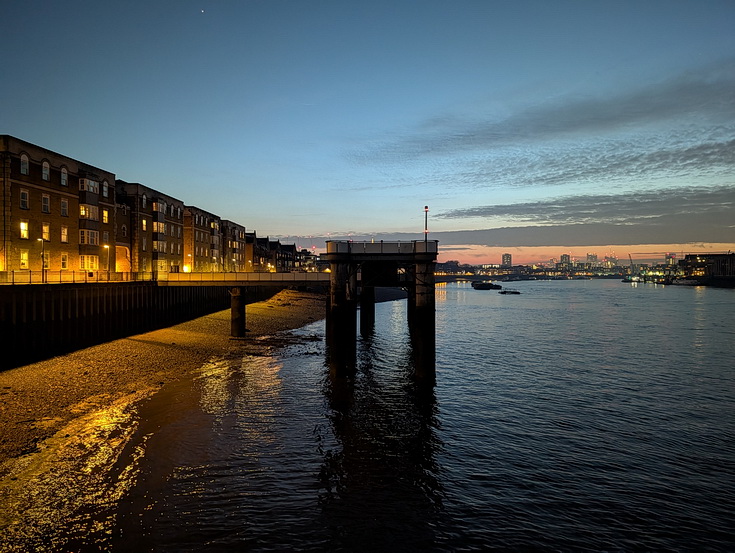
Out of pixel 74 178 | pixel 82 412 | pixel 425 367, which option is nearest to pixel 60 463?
pixel 82 412

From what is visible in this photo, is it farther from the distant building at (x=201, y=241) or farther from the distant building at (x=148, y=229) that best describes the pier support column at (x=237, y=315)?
the distant building at (x=201, y=241)

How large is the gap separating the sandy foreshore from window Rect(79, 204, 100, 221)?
47.0ft

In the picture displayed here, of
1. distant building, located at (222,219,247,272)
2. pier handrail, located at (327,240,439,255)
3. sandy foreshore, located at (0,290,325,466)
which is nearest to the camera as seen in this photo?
sandy foreshore, located at (0,290,325,466)

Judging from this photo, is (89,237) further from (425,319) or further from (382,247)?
(425,319)

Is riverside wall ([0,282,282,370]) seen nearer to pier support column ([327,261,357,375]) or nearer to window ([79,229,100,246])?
window ([79,229,100,246])

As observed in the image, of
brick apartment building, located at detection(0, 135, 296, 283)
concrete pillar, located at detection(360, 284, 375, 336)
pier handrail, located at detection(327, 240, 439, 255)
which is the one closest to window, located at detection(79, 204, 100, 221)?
brick apartment building, located at detection(0, 135, 296, 283)

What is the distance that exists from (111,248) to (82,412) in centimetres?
3611

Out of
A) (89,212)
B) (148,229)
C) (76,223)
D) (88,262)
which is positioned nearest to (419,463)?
(76,223)

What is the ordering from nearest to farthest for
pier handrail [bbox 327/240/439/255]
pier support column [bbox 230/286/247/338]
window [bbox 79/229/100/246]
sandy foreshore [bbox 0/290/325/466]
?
1. sandy foreshore [bbox 0/290/325/466]
2. pier handrail [bbox 327/240/439/255]
3. window [bbox 79/229/100/246]
4. pier support column [bbox 230/286/247/338]

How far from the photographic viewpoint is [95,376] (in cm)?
2916

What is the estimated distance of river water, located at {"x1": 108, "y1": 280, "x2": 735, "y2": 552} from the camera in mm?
12938

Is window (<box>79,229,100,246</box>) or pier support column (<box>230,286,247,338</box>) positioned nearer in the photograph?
window (<box>79,229,100,246</box>)

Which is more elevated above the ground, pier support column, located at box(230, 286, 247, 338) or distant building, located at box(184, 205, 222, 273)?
distant building, located at box(184, 205, 222, 273)

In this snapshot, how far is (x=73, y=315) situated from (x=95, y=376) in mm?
8675
